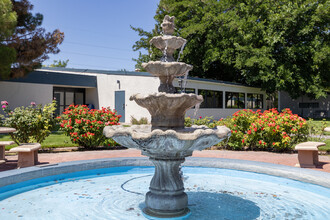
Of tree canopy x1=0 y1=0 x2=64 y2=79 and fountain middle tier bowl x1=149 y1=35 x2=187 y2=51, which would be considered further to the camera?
tree canopy x1=0 y1=0 x2=64 y2=79

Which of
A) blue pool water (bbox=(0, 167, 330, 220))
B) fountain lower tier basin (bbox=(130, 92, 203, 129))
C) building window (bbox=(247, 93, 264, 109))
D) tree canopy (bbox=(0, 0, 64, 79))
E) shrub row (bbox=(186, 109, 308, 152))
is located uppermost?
tree canopy (bbox=(0, 0, 64, 79))

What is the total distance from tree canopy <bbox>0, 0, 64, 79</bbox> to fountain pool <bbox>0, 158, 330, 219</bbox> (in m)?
12.7

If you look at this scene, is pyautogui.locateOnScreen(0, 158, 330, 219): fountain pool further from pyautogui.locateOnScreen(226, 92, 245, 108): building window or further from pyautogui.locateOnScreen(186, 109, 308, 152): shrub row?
pyautogui.locateOnScreen(226, 92, 245, 108): building window

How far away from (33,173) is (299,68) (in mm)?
25756

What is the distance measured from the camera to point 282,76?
85.6ft

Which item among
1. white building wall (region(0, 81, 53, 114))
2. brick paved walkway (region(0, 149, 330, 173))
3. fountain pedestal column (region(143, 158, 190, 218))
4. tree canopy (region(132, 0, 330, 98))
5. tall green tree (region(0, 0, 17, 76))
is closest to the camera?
fountain pedestal column (region(143, 158, 190, 218))

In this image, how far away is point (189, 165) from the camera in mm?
7578

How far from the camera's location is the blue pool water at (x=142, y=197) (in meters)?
4.32

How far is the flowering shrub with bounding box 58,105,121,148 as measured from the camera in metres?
10.6

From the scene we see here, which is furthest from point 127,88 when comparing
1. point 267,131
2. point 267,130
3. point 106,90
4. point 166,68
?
point 166,68

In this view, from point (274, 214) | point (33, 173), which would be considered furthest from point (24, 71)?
point (274, 214)

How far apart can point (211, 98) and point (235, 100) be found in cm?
458

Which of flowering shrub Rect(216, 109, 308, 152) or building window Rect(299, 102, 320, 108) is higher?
building window Rect(299, 102, 320, 108)

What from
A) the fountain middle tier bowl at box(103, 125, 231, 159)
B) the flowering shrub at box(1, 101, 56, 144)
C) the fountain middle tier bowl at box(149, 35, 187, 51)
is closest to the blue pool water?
the fountain middle tier bowl at box(103, 125, 231, 159)
